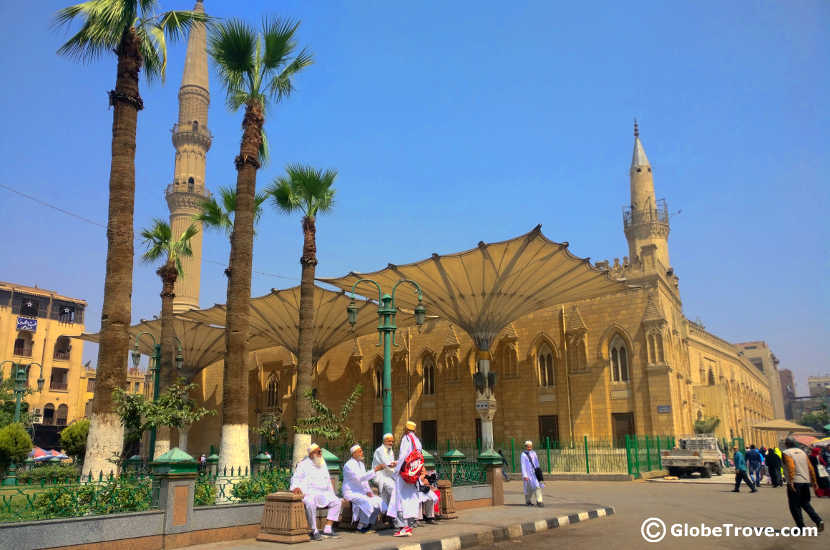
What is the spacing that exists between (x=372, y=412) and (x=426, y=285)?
43.9ft

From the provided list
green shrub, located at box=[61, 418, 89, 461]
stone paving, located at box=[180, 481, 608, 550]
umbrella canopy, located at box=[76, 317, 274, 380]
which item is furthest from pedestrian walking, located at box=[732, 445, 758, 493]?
umbrella canopy, located at box=[76, 317, 274, 380]

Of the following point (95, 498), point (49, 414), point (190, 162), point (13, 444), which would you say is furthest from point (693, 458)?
point (49, 414)

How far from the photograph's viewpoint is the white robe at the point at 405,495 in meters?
8.88

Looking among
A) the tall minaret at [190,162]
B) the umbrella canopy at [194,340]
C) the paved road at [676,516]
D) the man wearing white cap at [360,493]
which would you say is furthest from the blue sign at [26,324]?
the man wearing white cap at [360,493]

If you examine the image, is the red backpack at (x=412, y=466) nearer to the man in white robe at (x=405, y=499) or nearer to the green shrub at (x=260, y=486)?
the man in white robe at (x=405, y=499)

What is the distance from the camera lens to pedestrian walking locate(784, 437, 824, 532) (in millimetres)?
8188

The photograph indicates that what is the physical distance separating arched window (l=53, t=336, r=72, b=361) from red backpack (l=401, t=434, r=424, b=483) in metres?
55.0

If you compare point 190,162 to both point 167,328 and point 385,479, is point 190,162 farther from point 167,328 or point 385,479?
point 385,479

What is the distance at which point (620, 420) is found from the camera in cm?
2725

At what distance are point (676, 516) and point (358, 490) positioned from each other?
578 centimetres

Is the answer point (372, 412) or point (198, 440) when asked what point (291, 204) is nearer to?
point (372, 412)

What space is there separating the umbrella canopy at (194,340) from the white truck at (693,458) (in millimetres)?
21992

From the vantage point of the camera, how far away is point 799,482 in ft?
26.9

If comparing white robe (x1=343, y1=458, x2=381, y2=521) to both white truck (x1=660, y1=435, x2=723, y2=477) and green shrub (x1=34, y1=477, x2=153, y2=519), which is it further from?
white truck (x1=660, y1=435, x2=723, y2=477)
